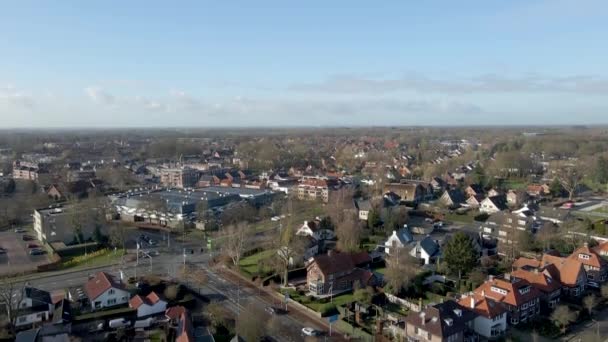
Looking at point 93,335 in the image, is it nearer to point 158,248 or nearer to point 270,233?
point 158,248

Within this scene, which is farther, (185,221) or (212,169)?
(212,169)

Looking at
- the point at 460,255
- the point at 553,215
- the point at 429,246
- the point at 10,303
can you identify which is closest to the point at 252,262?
the point at 429,246

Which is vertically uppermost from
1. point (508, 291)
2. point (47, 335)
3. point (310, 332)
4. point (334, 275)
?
point (508, 291)

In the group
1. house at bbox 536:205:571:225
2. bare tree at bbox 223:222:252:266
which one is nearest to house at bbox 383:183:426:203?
house at bbox 536:205:571:225

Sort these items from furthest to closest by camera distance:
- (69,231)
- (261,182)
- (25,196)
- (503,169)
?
1. (503,169)
2. (261,182)
3. (25,196)
4. (69,231)

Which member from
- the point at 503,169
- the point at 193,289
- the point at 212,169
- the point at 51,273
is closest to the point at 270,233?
the point at 193,289

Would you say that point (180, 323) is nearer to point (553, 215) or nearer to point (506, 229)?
point (506, 229)
